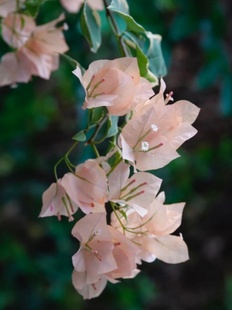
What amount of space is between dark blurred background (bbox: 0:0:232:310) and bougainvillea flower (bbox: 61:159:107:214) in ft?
2.20

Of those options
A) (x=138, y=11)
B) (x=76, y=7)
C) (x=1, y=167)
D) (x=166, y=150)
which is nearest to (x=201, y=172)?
(x=1, y=167)

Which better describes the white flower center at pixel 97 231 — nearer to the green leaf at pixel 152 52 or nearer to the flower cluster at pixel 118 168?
the flower cluster at pixel 118 168

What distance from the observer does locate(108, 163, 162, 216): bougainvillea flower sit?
0.57 meters

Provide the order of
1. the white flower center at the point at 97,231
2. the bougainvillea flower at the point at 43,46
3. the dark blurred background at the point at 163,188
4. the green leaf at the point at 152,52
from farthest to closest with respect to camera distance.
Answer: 1. the dark blurred background at the point at 163,188
2. the bougainvillea flower at the point at 43,46
3. the green leaf at the point at 152,52
4. the white flower center at the point at 97,231

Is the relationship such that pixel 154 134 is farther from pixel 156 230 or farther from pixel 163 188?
pixel 163 188

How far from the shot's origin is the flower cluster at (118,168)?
57 cm

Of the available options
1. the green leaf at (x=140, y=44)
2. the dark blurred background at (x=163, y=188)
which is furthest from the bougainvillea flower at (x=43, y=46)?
the dark blurred background at (x=163, y=188)

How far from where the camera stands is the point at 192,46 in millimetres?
2420

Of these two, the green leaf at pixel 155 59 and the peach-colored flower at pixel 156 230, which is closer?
the peach-colored flower at pixel 156 230

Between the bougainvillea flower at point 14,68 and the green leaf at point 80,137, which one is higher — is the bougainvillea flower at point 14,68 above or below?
below

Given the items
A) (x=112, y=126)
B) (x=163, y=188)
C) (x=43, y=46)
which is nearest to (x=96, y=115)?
(x=112, y=126)

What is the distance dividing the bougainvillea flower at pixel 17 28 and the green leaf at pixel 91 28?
65 millimetres

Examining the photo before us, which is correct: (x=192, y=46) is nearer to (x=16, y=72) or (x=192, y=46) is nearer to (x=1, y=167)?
(x=1, y=167)

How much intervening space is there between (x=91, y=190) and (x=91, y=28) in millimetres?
208
